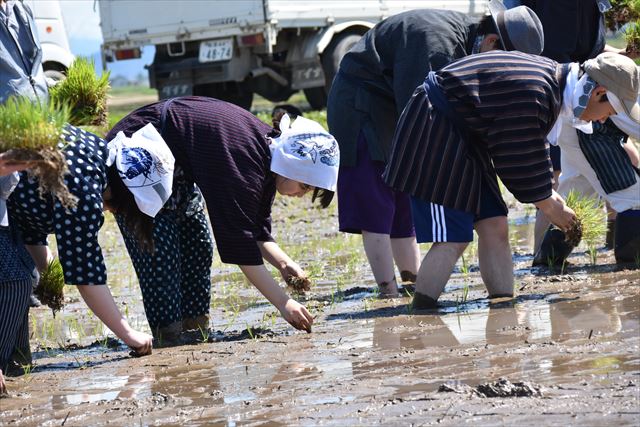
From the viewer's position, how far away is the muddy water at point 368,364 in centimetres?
321

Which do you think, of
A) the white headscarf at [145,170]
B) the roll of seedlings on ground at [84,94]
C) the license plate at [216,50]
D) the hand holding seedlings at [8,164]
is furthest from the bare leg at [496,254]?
the license plate at [216,50]

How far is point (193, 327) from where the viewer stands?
16.7ft

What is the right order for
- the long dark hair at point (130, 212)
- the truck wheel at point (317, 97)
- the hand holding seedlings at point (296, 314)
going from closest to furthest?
1. the long dark hair at point (130, 212)
2. the hand holding seedlings at point (296, 314)
3. the truck wheel at point (317, 97)

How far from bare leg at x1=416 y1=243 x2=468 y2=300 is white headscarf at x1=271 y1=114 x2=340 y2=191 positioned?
773 mm

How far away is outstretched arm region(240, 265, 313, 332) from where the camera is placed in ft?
14.5

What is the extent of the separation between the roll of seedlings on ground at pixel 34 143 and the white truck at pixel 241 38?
10.3 m

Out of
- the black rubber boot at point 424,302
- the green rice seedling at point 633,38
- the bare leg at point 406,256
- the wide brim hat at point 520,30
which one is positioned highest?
the wide brim hat at point 520,30

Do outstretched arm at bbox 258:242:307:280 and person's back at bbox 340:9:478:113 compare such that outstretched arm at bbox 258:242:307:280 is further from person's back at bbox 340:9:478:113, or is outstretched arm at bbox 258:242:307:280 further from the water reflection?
person's back at bbox 340:9:478:113

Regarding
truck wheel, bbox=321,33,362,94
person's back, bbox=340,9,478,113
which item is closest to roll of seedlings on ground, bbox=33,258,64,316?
person's back, bbox=340,9,478,113

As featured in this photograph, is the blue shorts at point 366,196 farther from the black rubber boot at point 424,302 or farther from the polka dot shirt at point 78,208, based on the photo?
the polka dot shirt at point 78,208

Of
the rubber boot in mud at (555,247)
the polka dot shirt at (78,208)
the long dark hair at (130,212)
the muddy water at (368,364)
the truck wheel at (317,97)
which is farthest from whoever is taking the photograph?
the truck wheel at (317,97)

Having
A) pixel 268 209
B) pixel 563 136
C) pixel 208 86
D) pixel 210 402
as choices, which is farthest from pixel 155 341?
pixel 208 86

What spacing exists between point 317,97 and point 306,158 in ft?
36.6

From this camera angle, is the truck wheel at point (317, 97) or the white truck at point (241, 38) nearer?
the white truck at point (241, 38)
